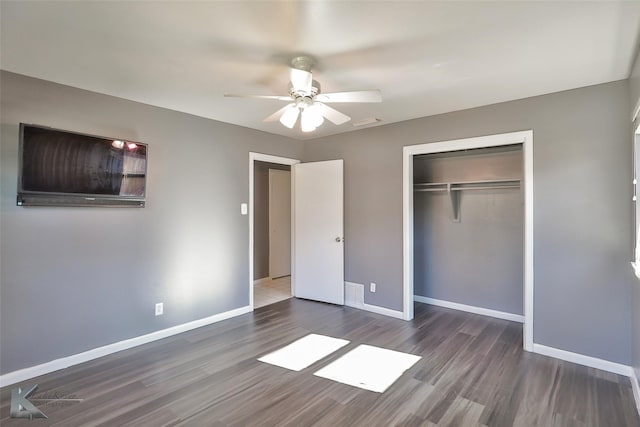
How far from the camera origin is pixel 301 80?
2154 mm

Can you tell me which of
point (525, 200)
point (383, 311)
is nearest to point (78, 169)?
point (383, 311)

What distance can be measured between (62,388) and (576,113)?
15.7ft

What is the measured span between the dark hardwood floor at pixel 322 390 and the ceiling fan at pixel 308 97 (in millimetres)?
2085

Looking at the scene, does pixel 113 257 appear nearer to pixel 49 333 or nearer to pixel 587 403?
pixel 49 333

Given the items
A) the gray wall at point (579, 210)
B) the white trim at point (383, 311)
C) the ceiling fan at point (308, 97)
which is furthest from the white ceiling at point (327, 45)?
the white trim at point (383, 311)

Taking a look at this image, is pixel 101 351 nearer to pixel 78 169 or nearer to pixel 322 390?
pixel 78 169

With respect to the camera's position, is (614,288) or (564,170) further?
(564,170)

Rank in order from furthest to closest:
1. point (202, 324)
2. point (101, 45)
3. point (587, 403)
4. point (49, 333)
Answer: point (202, 324) → point (49, 333) → point (587, 403) → point (101, 45)

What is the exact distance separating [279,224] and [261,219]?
1.27 feet

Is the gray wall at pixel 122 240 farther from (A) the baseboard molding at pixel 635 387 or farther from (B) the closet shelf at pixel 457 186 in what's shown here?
(A) the baseboard molding at pixel 635 387

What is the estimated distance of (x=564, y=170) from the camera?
291 cm

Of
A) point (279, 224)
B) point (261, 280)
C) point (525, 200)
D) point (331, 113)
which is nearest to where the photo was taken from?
point (331, 113)

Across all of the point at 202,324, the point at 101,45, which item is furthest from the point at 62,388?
the point at 101,45

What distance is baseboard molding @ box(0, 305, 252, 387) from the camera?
2545 millimetres
